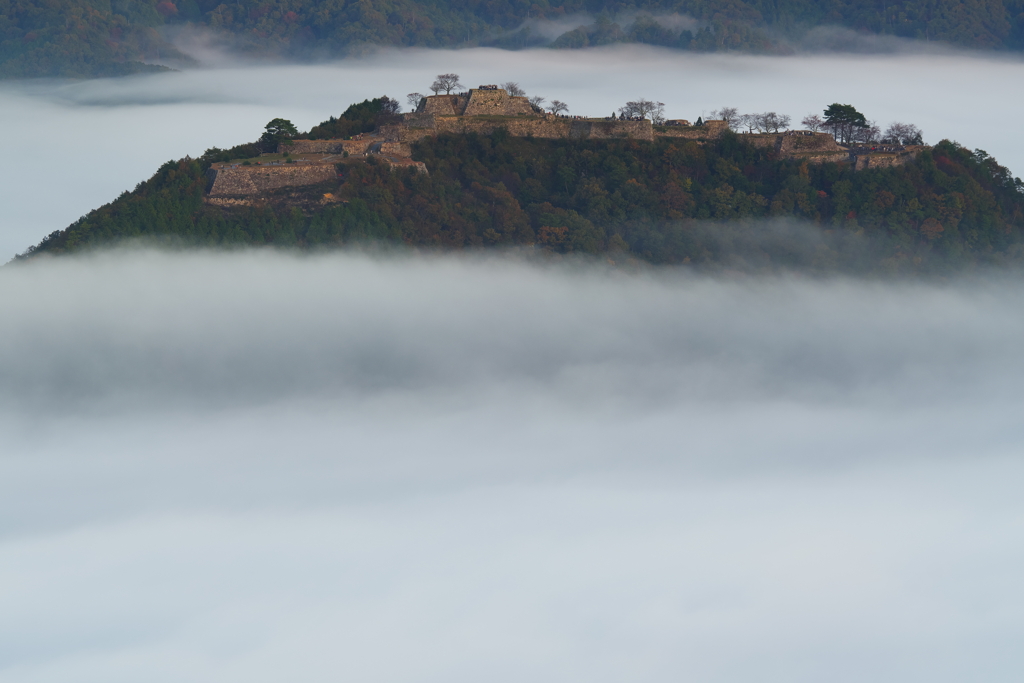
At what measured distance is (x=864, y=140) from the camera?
A: 91.0m

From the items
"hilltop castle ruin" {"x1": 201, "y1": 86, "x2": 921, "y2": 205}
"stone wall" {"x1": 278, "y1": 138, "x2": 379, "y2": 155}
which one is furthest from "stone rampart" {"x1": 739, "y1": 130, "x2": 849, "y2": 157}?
"stone wall" {"x1": 278, "y1": 138, "x2": 379, "y2": 155}

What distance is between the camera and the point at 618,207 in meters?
86.9

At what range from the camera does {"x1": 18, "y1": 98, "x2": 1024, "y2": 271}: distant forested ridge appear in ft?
260

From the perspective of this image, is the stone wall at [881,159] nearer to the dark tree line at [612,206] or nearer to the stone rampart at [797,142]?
the dark tree line at [612,206]

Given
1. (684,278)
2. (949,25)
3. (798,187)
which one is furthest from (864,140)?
(949,25)

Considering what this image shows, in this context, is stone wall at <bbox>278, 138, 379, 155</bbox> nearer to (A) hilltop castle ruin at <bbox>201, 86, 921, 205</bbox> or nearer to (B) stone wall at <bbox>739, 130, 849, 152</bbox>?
(A) hilltop castle ruin at <bbox>201, 86, 921, 205</bbox>

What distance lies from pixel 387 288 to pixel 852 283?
87.4 ft

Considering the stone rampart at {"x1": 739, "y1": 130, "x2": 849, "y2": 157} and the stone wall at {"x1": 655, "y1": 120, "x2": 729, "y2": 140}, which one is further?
the stone wall at {"x1": 655, "y1": 120, "x2": 729, "y2": 140}

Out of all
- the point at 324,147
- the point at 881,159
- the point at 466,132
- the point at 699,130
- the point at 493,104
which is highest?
the point at 493,104

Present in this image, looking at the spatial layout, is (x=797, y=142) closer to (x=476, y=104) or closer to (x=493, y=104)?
(x=493, y=104)

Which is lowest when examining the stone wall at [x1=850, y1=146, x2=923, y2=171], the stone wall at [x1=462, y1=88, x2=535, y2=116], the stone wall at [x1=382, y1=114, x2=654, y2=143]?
the stone wall at [x1=850, y1=146, x2=923, y2=171]

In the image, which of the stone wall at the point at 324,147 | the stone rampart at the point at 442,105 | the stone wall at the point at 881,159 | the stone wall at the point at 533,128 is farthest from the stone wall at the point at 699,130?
the stone wall at the point at 324,147

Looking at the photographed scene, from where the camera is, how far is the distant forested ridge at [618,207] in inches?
3120

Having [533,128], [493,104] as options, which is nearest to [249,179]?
[493,104]
